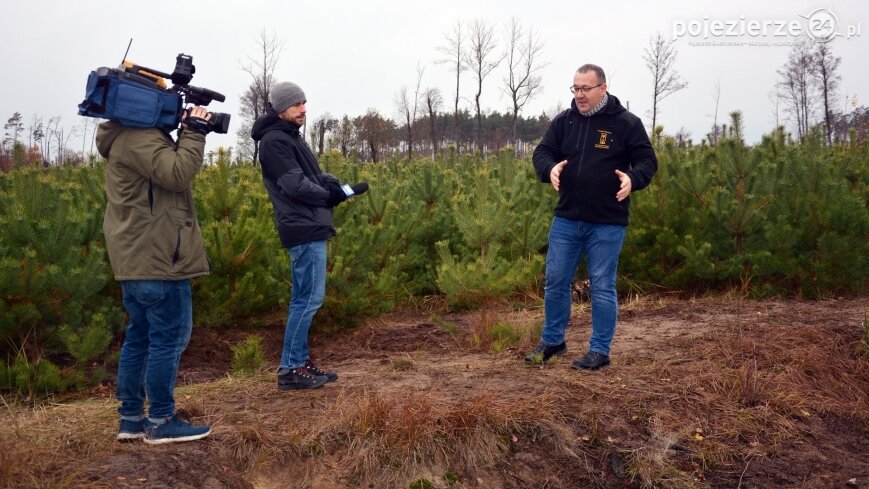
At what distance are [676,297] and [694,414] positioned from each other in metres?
3.75

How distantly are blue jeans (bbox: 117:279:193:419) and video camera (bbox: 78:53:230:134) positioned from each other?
0.73 m

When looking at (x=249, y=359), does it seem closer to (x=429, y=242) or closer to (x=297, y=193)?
(x=297, y=193)

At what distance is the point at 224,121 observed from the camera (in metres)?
3.68

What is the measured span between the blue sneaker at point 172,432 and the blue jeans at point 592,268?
7.96 feet

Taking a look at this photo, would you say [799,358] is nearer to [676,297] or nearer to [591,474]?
[591,474]

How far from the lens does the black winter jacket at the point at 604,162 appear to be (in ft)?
16.1

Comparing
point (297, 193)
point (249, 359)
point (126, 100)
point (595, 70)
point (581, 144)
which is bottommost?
point (249, 359)

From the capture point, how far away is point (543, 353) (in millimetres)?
5387

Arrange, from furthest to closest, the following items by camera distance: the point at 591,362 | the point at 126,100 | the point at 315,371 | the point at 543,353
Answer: the point at 543,353 < the point at 591,362 < the point at 315,371 < the point at 126,100

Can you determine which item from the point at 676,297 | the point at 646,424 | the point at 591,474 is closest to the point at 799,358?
the point at 646,424

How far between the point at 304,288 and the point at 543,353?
179 centimetres

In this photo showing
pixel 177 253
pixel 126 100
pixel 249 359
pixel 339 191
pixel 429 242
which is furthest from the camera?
pixel 429 242

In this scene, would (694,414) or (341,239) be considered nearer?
(694,414)

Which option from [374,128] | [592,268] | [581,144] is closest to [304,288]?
[592,268]
